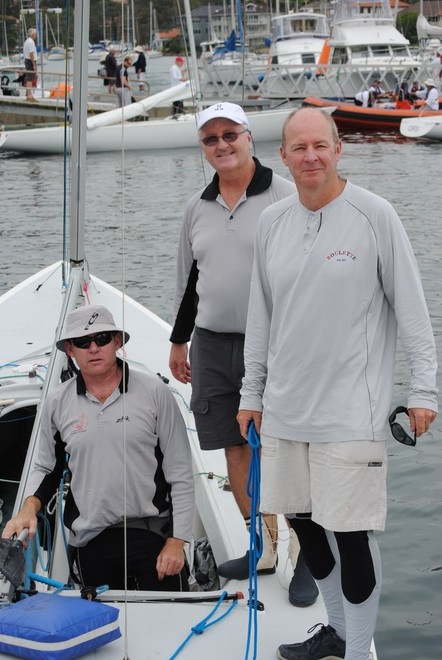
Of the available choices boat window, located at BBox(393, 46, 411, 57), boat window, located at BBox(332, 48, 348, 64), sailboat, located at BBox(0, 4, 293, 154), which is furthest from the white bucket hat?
boat window, located at BBox(393, 46, 411, 57)

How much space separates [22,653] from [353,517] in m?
0.97

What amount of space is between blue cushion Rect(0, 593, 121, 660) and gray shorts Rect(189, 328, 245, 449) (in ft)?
2.78

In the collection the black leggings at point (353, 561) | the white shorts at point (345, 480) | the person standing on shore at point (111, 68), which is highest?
the person standing on shore at point (111, 68)

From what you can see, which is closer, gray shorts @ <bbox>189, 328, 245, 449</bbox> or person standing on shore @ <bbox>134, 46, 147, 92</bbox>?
gray shorts @ <bbox>189, 328, 245, 449</bbox>

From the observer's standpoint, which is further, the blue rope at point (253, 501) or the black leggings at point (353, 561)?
the blue rope at point (253, 501)

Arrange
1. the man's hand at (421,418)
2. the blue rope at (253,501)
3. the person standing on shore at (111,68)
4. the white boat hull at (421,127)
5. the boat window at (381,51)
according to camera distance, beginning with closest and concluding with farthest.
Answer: the man's hand at (421,418) → the blue rope at (253,501) → the white boat hull at (421,127) → the person standing on shore at (111,68) → the boat window at (381,51)

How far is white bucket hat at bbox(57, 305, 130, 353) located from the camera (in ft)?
11.5

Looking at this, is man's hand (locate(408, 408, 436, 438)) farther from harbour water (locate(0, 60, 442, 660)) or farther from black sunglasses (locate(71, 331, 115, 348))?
black sunglasses (locate(71, 331, 115, 348))

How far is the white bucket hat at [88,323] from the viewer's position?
349cm

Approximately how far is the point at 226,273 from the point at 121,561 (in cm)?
107

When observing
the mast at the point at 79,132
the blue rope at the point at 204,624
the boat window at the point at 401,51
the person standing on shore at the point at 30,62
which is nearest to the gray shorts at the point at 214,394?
the blue rope at the point at 204,624

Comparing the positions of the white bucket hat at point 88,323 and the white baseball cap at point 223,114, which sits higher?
the white baseball cap at point 223,114

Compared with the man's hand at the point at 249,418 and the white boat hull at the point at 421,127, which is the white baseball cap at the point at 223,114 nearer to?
the man's hand at the point at 249,418

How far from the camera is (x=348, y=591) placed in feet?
9.14
